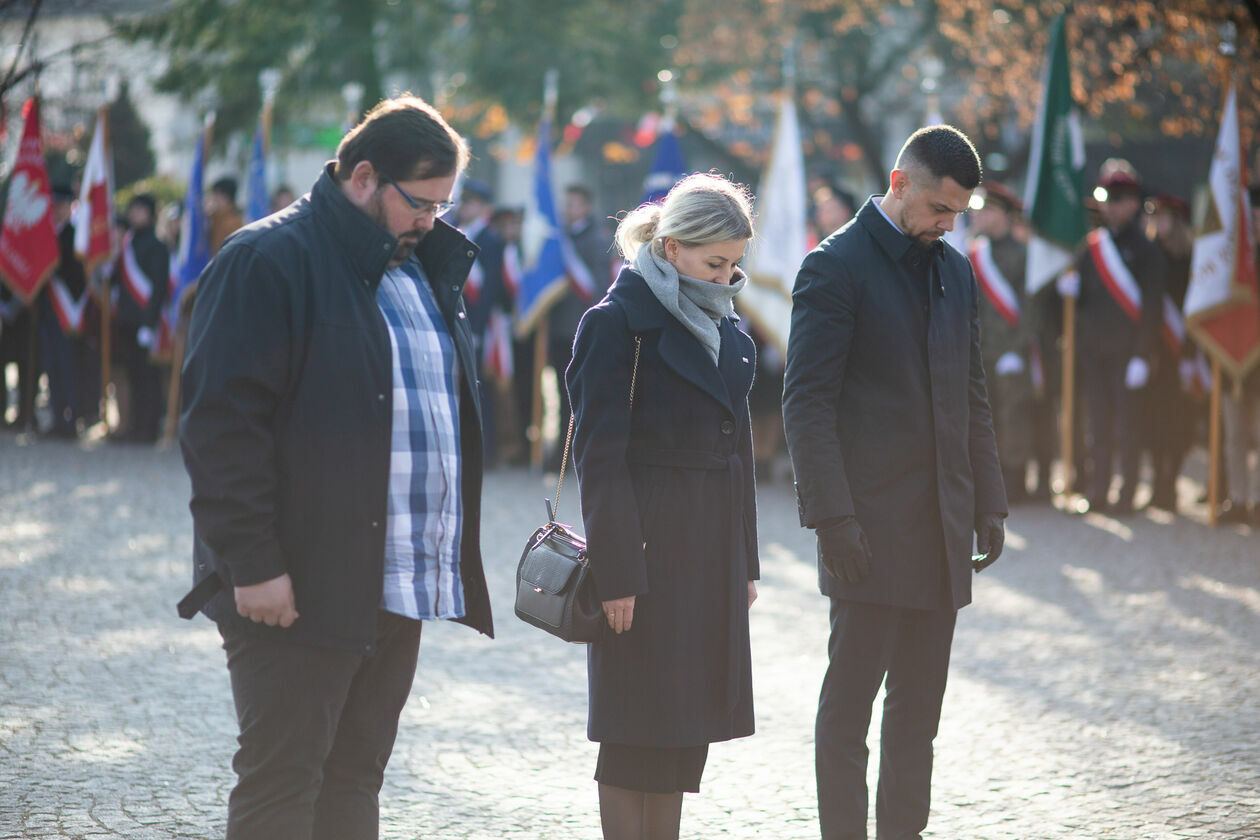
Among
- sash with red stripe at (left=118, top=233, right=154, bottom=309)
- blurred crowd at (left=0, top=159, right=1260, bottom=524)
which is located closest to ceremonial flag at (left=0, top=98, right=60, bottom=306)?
blurred crowd at (left=0, top=159, right=1260, bottom=524)

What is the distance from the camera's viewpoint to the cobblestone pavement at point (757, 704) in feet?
15.4

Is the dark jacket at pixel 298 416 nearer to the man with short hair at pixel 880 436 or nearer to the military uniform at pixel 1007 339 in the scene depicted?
the man with short hair at pixel 880 436

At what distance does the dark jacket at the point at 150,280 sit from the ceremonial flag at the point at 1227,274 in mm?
9624

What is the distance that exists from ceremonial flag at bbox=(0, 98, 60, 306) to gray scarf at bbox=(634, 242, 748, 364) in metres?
12.3

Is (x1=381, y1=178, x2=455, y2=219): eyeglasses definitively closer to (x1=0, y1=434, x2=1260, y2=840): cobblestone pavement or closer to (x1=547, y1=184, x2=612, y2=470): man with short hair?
(x1=0, y1=434, x2=1260, y2=840): cobblestone pavement

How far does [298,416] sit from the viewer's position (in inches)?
125

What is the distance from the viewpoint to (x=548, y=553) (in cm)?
371

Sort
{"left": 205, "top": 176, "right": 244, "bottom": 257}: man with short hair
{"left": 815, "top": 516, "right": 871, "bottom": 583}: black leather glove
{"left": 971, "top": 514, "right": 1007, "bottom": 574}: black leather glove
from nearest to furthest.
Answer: {"left": 815, "top": 516, "right": 871, "bottom": 583}: black leather glove, {"left": 971, "top": 514, "right": 1007, "bottom": 574}: black leather glove, {"left": 205, "top": 176, "right": 244, "bottom": 257}: man with short hair

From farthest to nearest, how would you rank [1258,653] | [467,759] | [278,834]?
[1258,653] → [467,759] → [278,834]

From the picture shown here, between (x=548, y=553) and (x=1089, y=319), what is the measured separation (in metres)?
8.70

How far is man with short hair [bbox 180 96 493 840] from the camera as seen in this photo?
10.1ft

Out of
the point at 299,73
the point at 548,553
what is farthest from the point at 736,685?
the point at 299,73

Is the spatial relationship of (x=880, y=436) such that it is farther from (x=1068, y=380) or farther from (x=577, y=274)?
(x=577, y=274)

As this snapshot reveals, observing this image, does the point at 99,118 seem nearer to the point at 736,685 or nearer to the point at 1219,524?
the point at 1219,524
